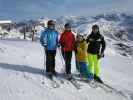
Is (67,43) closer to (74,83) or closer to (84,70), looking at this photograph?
(84,70)

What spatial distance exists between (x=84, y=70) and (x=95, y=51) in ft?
2.86

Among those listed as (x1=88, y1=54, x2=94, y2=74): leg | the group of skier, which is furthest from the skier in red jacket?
(x1=88, y1=54, x2=94, y2=74): leg

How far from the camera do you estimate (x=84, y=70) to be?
14039 mm

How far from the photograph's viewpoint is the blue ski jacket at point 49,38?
13.6m

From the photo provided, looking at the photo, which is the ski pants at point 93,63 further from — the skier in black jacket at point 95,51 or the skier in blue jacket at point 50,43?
the skier in blue jacket at point 50,43

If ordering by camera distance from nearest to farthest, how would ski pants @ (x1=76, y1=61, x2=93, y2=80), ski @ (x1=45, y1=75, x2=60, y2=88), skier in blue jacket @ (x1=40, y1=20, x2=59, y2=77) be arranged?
ski @ (x1=45, y1=75, x2=60, y2=88)
skier in blue jacket @ (x1=40, y1=20, x2=59, y2=77)
ski pants @ (x1=76, y1=61, x2=93, y2=80)

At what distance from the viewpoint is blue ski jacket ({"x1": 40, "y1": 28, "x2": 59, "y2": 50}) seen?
1363cm

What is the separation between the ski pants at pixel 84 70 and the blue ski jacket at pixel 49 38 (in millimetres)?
1276

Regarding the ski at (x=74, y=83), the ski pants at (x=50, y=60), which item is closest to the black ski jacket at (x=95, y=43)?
the ski at (x=74, y=83)

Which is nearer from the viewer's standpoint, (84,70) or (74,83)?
(74,83)

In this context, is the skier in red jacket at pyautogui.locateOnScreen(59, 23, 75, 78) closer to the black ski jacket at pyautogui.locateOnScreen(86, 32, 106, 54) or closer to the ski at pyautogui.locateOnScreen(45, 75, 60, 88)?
the black ski jacket at pyautogui.locateOnScreen(86, 32, 106, 54)

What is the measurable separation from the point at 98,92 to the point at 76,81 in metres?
1.20

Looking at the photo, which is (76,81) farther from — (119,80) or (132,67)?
(132,67)

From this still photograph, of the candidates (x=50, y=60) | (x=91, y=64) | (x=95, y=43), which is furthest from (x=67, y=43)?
(x=91, y=64)
